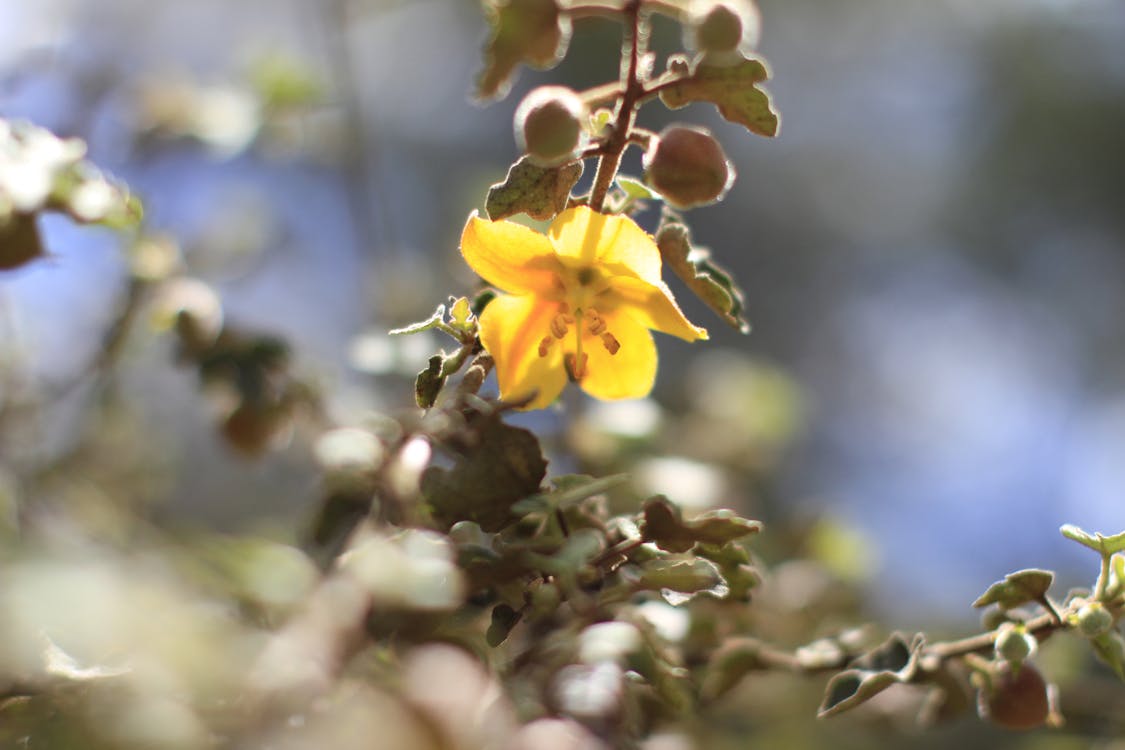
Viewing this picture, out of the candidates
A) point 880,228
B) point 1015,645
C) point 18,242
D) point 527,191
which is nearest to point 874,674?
point 1015,645

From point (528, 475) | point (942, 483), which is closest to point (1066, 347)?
point (942, 483)

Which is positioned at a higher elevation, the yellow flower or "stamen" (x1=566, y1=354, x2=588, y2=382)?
the yellow flower

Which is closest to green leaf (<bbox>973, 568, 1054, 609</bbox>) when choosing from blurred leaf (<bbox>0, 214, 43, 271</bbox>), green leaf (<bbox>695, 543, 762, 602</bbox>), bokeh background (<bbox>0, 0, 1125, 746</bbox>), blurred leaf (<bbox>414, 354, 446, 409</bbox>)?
green leaf (<bbox>695, 543, 762, 602</bbox>)

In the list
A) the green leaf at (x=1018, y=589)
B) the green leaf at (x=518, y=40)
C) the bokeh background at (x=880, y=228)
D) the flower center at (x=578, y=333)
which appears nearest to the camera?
the green leaf at (x=518, y=40)

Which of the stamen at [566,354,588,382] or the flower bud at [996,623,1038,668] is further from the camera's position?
the stamen at [566,354,588,382]

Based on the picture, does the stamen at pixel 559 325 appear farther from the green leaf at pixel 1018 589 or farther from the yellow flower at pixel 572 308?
the green leaf at pixel 1018 589

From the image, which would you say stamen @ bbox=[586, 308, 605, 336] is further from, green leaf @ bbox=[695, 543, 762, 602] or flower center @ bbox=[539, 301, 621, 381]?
green leaf @ bbox=[695, 543, 762, 602]

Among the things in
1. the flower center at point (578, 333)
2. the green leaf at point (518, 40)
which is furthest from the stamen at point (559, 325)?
the green leaf at point (518, 40)
